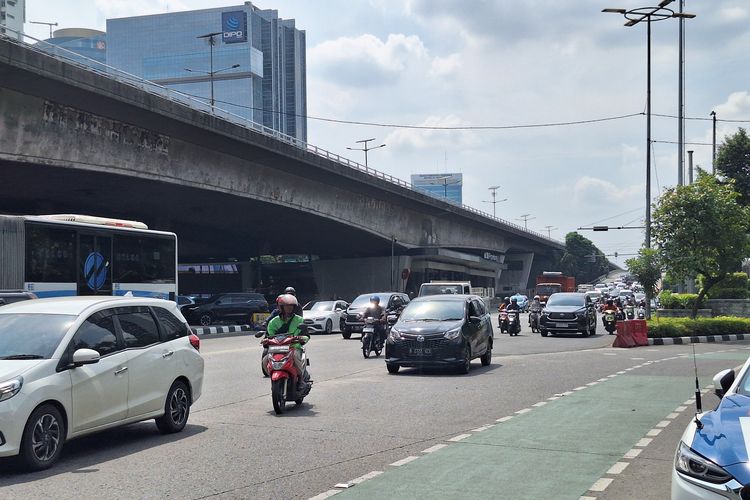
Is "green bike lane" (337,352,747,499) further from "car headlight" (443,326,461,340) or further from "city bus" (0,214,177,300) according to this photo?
"city bus" (0,214,177,300)

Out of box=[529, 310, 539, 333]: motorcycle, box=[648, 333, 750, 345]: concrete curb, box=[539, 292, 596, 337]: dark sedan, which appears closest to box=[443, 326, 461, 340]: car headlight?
box=[648, 333, 750, 345]: concrete curb

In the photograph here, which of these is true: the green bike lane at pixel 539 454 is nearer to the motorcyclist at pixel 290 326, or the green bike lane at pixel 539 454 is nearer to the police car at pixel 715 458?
the police car at pixel 715 458

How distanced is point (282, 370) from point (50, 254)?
12.5m

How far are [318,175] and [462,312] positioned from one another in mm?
29159

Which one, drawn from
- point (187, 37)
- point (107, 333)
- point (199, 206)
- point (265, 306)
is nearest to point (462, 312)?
point (107, 333)

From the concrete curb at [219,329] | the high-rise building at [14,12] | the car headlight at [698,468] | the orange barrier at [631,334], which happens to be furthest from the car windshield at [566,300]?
the high-rise building at [14,12]

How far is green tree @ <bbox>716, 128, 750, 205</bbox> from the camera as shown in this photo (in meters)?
55.7

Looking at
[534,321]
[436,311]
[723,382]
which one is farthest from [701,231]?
[723,382]

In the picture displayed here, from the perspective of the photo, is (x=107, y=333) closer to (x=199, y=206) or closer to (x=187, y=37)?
(x=199, y=206)

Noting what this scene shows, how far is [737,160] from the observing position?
56344 millimetres

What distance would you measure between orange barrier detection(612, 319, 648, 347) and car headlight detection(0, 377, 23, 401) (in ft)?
72.9

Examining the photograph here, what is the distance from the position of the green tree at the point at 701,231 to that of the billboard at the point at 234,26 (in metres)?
143

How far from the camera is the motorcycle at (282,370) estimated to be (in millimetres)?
11930

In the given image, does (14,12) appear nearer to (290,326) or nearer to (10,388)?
(290,326)
